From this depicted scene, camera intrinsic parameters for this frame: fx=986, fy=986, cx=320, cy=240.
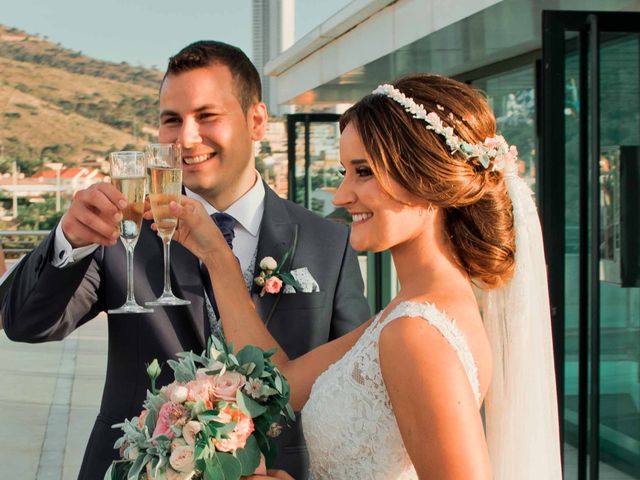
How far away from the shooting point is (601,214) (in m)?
4.89

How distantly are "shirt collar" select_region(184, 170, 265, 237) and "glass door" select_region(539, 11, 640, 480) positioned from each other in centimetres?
213

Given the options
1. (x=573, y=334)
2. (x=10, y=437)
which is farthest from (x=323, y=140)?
(x=573, y=334)

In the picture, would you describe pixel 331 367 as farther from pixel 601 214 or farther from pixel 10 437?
pixel 10 437

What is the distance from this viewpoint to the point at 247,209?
9.04 ft

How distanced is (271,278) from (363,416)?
529 mm

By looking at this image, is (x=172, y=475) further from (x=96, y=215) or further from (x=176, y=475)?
(x=96, y=215)

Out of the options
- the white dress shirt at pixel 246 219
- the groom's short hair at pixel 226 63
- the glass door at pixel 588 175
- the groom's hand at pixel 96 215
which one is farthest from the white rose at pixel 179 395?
the glass door at pixel 588 175

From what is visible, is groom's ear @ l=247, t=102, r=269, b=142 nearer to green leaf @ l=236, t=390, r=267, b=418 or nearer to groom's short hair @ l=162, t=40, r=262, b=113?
groom's short hair @ l=162, t=40, r=262, b=113

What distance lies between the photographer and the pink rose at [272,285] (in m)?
2.52

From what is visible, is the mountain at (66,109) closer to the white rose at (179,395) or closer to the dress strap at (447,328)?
the dress strap at (447,328)

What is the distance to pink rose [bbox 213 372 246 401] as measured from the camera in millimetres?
1860

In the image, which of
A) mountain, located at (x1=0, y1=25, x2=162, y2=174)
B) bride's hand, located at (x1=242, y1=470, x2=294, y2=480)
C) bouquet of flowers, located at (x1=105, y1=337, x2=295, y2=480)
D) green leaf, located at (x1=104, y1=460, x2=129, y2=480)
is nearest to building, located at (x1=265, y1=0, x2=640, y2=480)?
bride's hand, located at (x1=242, y1=470, x2=294, y2=480)

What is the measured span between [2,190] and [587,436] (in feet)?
172

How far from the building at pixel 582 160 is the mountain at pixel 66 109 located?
167 ft
